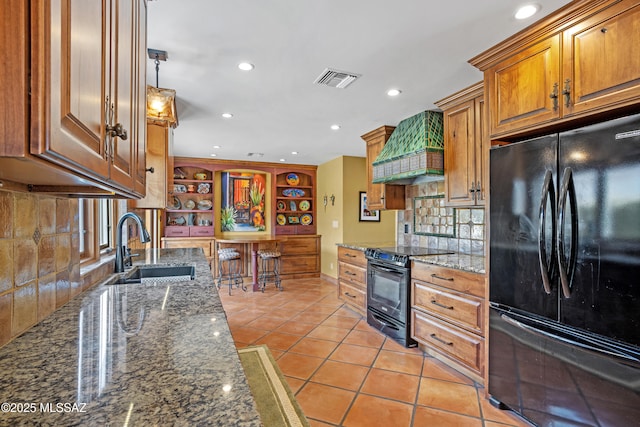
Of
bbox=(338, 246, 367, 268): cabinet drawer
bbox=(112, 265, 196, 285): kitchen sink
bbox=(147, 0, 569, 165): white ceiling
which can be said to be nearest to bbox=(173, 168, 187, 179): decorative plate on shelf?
bbox=(147, 0, 569, 165): white ceiling

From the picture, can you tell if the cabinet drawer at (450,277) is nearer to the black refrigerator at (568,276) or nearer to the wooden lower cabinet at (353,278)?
A: the black refrigerator at (568,276)

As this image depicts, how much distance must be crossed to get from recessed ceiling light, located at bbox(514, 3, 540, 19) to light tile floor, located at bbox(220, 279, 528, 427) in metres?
2.34

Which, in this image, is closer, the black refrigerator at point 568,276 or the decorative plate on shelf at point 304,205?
the black refrigerator at point 568,276

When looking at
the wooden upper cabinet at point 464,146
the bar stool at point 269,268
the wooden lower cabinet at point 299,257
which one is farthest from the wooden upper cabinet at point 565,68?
the wooden lower cabinet at point 299,257

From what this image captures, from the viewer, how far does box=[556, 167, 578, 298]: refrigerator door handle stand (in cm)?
163

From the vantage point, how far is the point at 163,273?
2.56 meters

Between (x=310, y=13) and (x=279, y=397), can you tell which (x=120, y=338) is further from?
(x=310, y=13)

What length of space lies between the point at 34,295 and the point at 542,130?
259 centimetres

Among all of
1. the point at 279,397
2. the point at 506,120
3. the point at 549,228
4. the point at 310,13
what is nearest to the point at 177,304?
the point at 279,397

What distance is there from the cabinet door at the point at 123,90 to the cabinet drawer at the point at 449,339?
242cm

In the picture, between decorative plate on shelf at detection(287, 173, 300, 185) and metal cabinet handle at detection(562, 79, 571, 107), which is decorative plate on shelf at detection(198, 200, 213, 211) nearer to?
decorative plate on shelf at detection(287, 173, 300, 185)

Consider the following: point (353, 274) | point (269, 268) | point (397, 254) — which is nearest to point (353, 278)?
point (353, 274)

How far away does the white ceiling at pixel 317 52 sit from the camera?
1.74 m

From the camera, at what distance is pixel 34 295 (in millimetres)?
1127
